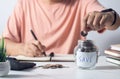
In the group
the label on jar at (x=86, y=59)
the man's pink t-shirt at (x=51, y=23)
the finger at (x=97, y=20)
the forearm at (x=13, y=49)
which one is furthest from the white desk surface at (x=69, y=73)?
the man's pink t-shirt at (x=51, y=23)

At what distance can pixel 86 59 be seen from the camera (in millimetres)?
956

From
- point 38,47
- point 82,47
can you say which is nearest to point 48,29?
point 38,47

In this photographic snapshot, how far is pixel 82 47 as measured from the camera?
0.96 metres

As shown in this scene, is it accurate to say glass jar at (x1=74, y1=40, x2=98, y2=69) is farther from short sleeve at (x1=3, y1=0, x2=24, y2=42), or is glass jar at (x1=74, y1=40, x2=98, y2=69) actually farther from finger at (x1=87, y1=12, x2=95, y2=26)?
short sleeve at (x1=3, y1=0, x2=24, y2=42)

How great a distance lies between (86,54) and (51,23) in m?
0.77

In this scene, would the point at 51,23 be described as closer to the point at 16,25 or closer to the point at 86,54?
the point at 16,25

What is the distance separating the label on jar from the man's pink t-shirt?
0.64m

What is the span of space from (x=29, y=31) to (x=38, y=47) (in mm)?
427

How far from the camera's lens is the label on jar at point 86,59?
96 cm

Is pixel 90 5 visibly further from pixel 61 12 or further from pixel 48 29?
pixel 48 29

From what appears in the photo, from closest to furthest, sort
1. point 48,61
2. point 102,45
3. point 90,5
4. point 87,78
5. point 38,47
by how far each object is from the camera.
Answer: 1. point 87,78
2. point 48,61
3. point 38,47
4. point 90,5
5. point 102,45

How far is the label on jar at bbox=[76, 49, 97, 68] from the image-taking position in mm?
956

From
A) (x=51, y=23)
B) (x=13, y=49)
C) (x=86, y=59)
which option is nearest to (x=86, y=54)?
(x=86, y=59)

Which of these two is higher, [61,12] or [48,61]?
[61,12]
